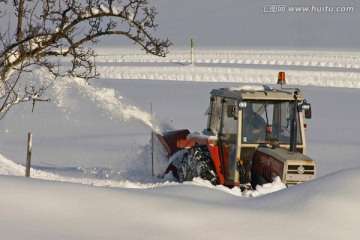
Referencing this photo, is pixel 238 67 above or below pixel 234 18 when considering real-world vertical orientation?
below

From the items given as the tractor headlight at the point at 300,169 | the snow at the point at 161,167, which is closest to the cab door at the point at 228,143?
the snow at the point at 161,167

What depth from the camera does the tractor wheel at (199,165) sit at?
29.2ft

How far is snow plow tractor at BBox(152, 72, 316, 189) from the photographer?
8.00 metres

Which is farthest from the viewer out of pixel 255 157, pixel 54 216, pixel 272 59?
pixel 272 59

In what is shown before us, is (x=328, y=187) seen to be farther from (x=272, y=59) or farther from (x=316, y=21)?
(x=316, y=21)

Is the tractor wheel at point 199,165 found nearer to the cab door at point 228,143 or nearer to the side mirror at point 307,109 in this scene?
the cab door at point 228,143

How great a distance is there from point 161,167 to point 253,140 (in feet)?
7.34

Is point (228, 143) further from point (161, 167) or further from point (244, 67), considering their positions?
point (244, 67)

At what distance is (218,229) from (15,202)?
3.81 feet

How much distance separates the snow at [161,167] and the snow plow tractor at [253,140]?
1.14ft

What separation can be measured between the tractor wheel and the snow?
0.31 m

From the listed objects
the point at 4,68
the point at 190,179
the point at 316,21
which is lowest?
the point at 190,179

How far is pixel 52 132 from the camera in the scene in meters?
16.3

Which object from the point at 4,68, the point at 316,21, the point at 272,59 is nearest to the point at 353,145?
the point at 4,68
